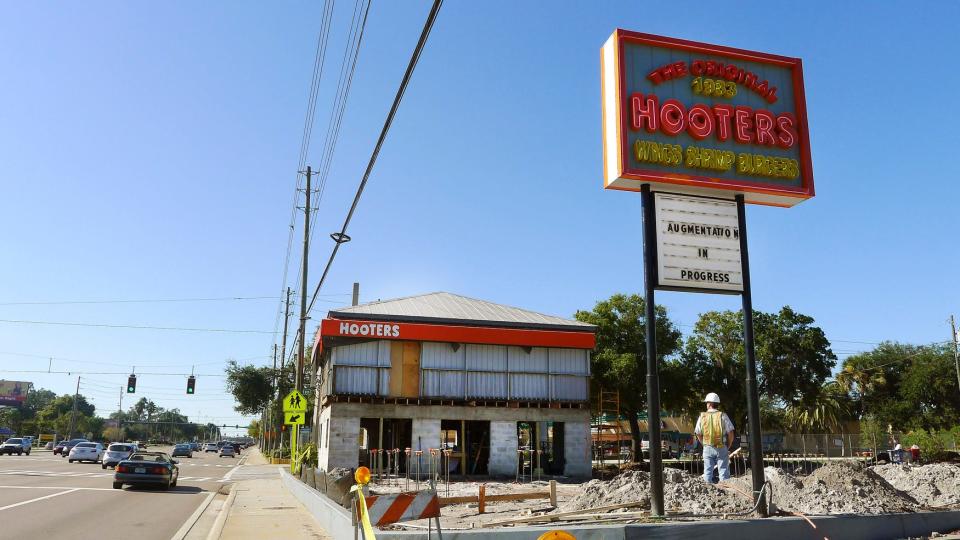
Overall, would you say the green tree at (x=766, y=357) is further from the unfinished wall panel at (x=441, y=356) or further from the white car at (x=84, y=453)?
the white car at (x=84, y=453)

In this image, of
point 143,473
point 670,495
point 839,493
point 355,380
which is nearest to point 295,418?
point 355,380

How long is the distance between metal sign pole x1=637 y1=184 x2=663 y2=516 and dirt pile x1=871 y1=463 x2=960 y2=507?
6618 mm

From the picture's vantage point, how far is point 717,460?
39.8ft

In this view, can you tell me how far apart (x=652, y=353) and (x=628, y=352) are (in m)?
32.4

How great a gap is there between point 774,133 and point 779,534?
20.5 feet

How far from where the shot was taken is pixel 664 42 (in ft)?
36.9

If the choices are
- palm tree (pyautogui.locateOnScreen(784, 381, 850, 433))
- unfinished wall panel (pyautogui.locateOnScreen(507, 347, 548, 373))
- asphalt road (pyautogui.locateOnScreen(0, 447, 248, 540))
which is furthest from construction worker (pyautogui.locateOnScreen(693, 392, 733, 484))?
palm tree (pyautogui.locateOnScreen(784, 381, 850, 433))

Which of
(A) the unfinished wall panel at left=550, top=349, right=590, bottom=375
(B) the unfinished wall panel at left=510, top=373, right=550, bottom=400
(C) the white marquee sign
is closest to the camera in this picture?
(C) the white marquee sign

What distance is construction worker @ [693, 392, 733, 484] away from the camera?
11.5 m

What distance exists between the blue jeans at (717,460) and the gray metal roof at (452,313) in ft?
60.9

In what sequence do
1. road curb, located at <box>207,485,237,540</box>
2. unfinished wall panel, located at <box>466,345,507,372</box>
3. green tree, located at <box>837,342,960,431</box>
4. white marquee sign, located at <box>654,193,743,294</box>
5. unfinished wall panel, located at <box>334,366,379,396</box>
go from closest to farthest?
1. white marquee sign, located at <box>654,193,743,294</box>
2. road curb, located at <box>207,485,237,540</box>
3. unfinished wall panel, located at <box>334,366,379,396</box>
4. unfinished wall panel, located at <box>466,345,507,372</box>
5. green tree, located at <box>837,342,960,431</box>

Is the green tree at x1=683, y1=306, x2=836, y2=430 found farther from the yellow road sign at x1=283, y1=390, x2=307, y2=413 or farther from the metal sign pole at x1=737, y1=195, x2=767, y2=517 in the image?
the metal sign pole at x1=737, y1=195, x2=767, y2=517

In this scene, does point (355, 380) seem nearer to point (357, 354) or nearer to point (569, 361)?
point (357, 354)

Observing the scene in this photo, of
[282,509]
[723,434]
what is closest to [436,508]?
[723,434]
